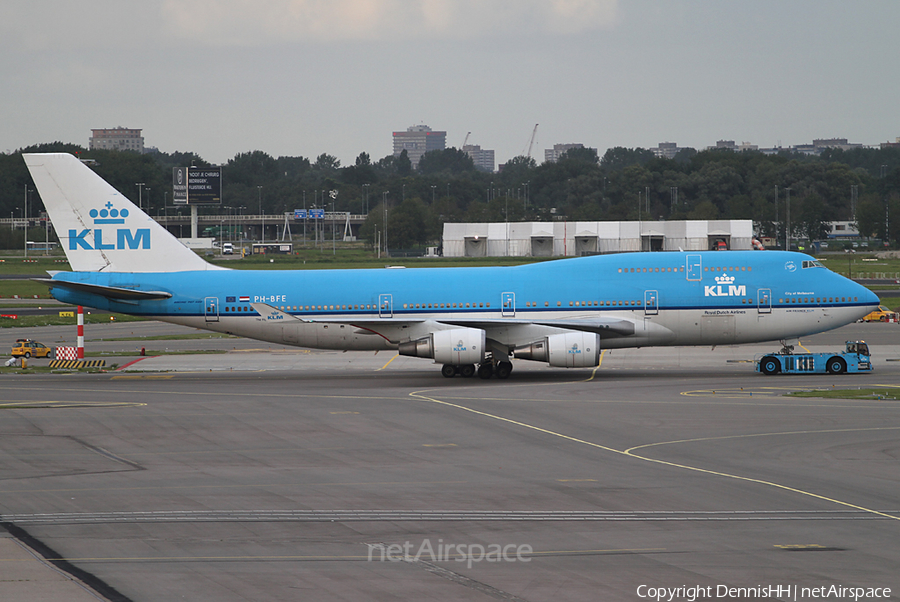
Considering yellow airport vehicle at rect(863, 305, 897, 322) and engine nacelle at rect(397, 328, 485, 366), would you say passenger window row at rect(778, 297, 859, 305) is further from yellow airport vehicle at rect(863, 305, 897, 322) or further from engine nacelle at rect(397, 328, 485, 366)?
yellow airport vehicle at rect(863, 305, 897, 322)

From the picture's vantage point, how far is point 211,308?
41.0 metres

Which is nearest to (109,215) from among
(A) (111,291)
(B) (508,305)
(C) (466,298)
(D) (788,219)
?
(A) (111,291)

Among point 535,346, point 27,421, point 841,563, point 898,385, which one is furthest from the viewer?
point 535,346

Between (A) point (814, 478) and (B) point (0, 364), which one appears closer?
(A) point (814, 478)

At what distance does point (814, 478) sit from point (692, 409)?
9.76 m

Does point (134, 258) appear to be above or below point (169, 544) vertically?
above

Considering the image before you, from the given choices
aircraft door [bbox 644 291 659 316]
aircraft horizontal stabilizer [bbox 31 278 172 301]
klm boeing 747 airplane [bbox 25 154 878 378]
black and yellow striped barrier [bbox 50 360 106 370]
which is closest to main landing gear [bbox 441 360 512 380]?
klm boeing 747 airplane [bbox 25 154 878 378]

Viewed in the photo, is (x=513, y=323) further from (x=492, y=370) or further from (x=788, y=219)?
(x=788, y=219)

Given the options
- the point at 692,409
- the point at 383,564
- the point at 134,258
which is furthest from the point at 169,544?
the point at 134,258

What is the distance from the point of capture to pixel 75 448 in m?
25.5

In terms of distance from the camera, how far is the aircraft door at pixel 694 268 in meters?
39.9

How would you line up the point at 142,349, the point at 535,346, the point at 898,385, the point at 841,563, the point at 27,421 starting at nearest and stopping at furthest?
the point at 841,563 → the point at 27,421 → the point at 898,385 → the point at 535,346 → the point at 142,349

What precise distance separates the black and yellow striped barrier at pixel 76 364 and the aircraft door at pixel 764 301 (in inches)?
1228

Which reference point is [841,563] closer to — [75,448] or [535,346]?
[75,448]
